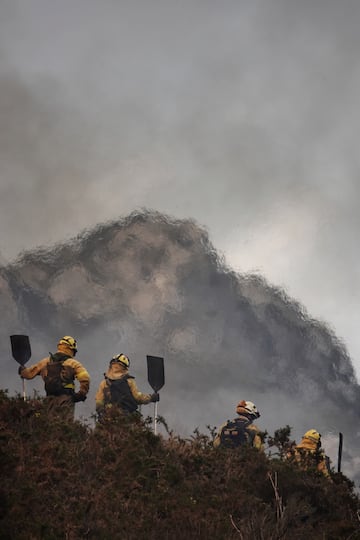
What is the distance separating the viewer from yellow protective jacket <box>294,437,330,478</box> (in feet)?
39.4

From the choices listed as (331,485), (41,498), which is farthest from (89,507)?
(331,485)

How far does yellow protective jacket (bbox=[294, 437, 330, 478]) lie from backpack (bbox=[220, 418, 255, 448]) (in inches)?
34.0

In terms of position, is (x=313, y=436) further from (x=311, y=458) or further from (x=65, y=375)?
(x=65, y=375)

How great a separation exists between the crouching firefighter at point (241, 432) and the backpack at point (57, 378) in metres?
Result: 2.79

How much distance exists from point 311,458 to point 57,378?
15.0 feet

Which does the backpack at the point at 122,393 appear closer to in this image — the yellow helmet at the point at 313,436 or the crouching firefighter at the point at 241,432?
the crouching firefighter at the point at 241,432

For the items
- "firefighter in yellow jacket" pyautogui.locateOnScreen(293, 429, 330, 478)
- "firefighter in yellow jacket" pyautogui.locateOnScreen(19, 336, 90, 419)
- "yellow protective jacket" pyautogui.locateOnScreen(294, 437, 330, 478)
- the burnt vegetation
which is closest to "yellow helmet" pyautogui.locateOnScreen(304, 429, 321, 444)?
"firefighter in yellow jacket" pyautogui.locateOnScreen(293, 429, 330, 478)

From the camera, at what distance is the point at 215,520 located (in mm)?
9344

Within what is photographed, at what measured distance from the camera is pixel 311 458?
12320 mm

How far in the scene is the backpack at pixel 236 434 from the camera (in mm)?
13385

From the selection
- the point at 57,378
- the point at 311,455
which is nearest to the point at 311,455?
the point at 311,455

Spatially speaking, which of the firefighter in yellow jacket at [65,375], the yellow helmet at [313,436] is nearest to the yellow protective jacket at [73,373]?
the firefighter in yellow jacket at [65,375]

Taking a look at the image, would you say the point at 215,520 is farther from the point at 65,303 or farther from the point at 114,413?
the point at 65,303

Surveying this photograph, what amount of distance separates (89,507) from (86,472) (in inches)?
37.5
